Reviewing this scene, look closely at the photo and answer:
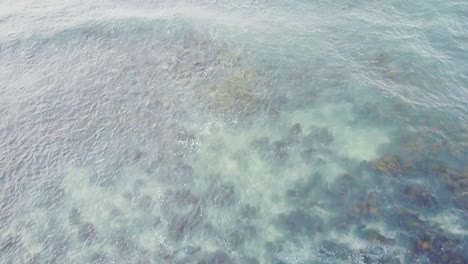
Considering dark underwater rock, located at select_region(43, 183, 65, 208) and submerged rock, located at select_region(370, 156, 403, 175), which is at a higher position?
submerged rock, located at select_region(370, 156, 403, 175)

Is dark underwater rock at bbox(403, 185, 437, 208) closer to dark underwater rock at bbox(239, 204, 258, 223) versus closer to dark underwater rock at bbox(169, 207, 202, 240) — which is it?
dark underwater rock at bbox(239, 204, 258, 223)

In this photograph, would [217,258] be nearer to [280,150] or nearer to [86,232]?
[86,232]

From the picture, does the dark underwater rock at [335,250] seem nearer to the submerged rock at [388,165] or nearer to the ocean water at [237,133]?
the ocean water at [237,133]

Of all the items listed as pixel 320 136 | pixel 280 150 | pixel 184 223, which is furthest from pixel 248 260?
pixel 320 136

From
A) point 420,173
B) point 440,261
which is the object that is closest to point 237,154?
point 420,173

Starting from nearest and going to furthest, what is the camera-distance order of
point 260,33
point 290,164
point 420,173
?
point 420,173
point 290,164
point 260,33

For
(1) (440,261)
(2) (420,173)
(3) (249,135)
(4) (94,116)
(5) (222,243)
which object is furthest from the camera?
(4) (94,116)

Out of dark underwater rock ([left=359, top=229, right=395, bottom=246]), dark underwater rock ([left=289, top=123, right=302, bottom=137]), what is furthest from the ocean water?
dark underwater rock ([left=289, top=123, right=302, bottom=137])

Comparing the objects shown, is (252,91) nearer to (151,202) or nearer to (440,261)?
(151,202)
